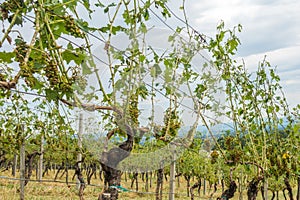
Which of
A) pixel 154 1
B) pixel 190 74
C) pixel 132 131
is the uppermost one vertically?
pixel 154 1

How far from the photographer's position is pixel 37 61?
1.95 metres

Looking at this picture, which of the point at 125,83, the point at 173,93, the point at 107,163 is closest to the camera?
the point at 125,83

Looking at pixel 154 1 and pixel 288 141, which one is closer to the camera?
pixel 154 1

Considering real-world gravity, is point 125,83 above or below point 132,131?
above

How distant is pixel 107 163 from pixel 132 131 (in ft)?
1.57

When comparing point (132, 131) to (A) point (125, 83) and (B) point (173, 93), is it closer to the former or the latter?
(A) point (125, 83)

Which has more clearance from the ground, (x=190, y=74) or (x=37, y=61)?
(x=190, y=74)

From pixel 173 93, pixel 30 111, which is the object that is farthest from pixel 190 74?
pixel 30 111

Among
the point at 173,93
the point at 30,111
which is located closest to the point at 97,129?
the point at 173,93

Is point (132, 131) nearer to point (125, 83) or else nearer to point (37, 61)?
point (125, 83)

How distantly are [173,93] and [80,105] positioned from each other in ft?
5.94

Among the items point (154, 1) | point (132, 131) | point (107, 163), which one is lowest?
point (107, 163)

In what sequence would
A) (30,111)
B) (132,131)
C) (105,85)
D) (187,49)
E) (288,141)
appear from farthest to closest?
1. (30,111)
2. (288,141)
3. (187,49)
4. (132,131)
5. (105,85)

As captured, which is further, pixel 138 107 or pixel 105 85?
pixel 138 107
